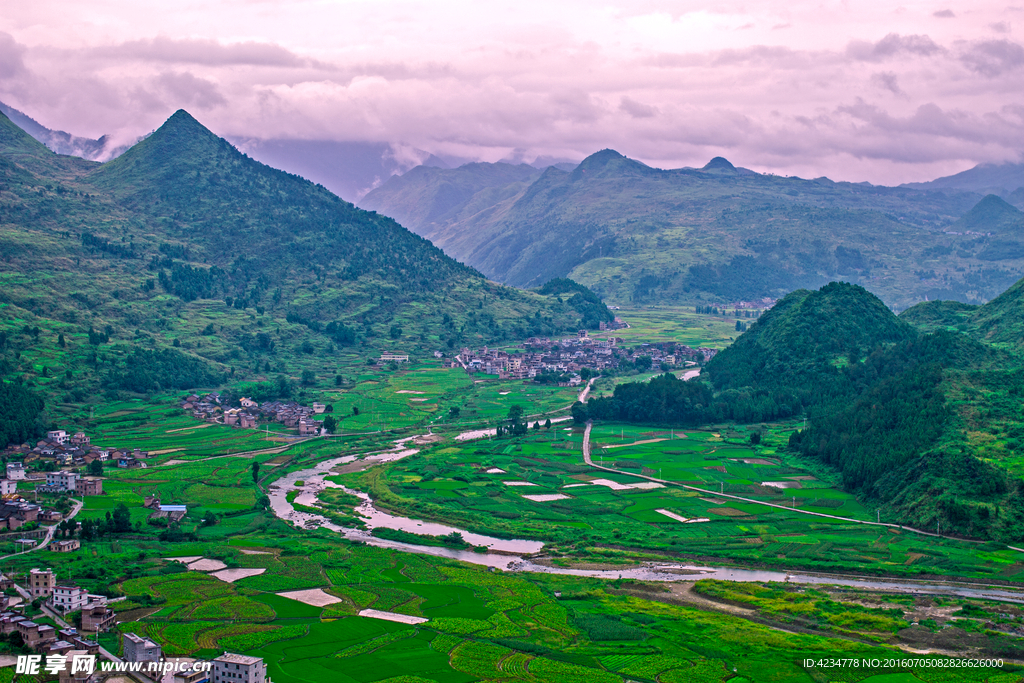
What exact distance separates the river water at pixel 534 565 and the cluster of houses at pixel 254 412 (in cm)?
2519

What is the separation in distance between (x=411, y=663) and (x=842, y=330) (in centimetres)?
8497

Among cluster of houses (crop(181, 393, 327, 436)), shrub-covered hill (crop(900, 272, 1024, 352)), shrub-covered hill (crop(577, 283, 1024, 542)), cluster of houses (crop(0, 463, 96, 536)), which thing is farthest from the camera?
shrub-covered hill (crop(900, 272, 1024, 352))

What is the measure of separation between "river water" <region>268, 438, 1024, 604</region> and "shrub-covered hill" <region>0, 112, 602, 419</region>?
43.8m

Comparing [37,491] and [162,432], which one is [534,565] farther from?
[162,432]

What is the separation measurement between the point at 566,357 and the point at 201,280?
2352 inches

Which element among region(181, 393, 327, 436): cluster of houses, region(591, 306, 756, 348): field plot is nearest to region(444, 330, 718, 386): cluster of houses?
region(591, 306, 756, 348): field plot

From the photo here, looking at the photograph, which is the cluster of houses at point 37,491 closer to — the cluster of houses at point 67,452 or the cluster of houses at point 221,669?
the cluster of houses at point 67,452

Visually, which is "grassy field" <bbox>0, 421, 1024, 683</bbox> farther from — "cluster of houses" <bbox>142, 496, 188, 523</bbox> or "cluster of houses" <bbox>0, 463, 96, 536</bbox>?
"cluster of houses" <bbox>0, 463, 96, 536</bbox>

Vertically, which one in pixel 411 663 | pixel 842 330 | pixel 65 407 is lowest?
pixel 411 663

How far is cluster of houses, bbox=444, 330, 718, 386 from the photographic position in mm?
136875

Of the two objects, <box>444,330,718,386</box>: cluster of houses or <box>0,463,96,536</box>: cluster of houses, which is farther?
<box>444,330,718,386</box>: cluster of houses

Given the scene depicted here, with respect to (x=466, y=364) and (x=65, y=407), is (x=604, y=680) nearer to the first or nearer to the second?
(x=65, y=407)

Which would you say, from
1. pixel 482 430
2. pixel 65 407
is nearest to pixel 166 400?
pixel 65 407

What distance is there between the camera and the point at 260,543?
59.7m
